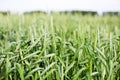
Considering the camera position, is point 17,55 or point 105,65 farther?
point 17,55

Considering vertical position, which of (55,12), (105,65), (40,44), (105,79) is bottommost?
(105,79)

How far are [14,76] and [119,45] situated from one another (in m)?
0.90

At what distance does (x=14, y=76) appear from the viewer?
173cm

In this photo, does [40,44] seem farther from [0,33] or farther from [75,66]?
[0,33]

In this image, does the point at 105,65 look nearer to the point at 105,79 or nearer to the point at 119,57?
the point at 105,79

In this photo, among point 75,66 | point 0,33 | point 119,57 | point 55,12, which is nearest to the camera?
point 75,66

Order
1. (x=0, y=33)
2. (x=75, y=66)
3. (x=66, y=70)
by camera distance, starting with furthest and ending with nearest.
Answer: (x=0, y=33) → (x=75, y=66) → (x=66, y=70)

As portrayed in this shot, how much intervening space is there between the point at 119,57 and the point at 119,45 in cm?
15

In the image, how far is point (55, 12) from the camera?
7652mm

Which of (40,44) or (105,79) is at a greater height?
(40,44)

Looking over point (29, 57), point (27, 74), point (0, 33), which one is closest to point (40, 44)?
point (29, 57)

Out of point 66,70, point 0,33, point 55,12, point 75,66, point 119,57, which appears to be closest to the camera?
point 66,70

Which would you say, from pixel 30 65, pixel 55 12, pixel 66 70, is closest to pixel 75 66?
pixel 66 70

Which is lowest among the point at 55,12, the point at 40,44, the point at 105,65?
the point at 105,65
